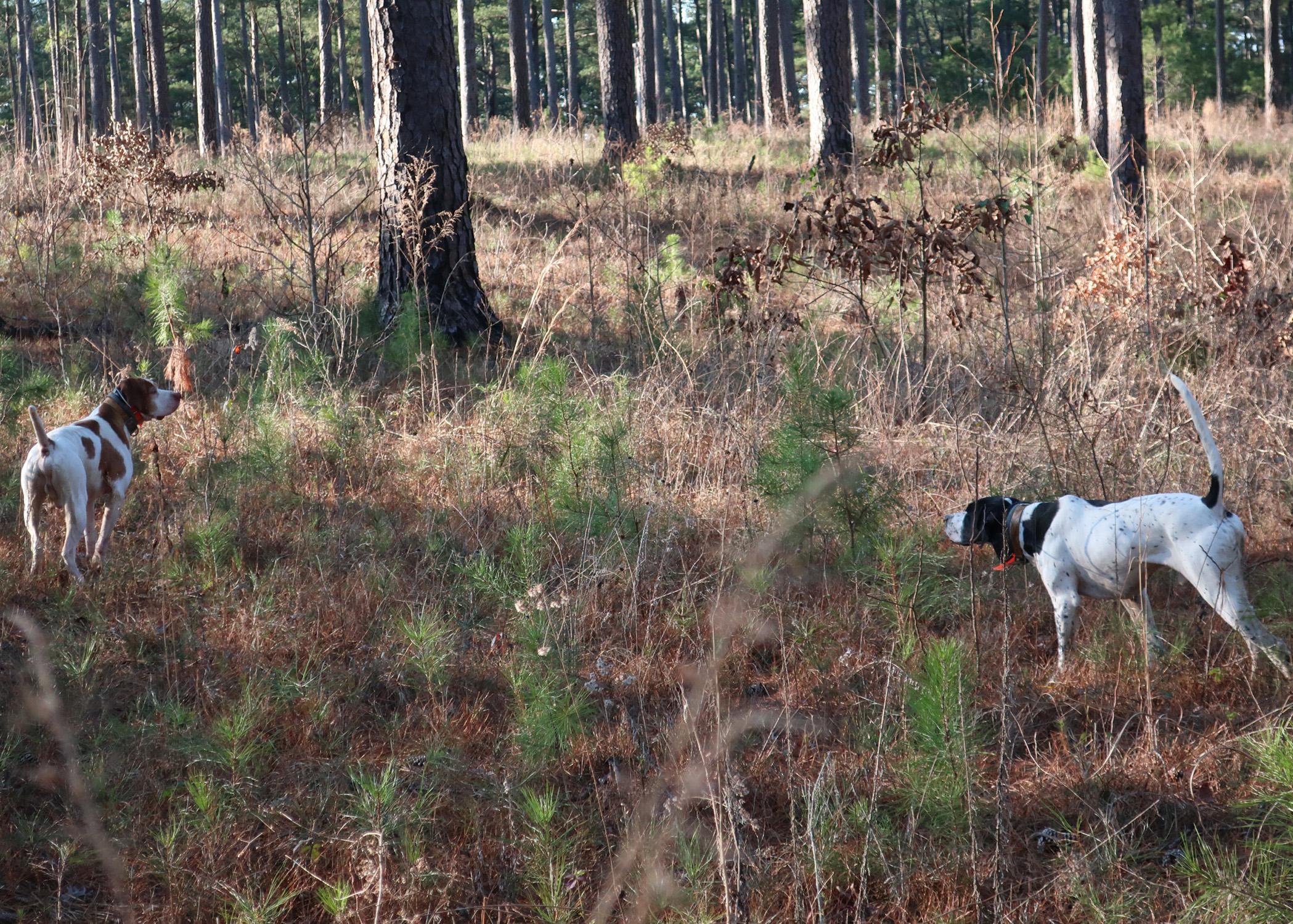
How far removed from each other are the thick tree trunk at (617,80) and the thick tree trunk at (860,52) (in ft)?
45.6

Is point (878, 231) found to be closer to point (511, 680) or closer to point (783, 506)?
point (783, 506)

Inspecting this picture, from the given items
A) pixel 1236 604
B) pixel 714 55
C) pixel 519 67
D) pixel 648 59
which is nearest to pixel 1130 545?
pixel 1236 604

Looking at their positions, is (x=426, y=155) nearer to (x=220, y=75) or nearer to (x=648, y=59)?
(x=648, y=59)

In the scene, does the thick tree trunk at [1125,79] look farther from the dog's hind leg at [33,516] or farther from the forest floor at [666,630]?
the dog's hind leg at [33,516]

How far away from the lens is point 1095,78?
14.6 meters

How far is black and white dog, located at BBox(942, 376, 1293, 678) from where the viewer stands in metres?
3.14

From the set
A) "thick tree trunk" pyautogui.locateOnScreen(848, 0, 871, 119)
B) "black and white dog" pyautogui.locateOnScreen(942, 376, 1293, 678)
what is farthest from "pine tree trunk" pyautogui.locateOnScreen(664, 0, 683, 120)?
"black and white dog" pyautogui.locateOnScreen(942, 376, 1293, 678)

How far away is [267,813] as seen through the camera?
9.06 feet

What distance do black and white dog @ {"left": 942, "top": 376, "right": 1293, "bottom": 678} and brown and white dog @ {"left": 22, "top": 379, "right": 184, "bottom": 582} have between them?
3.26 m

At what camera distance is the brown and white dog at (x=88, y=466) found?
13.2ft

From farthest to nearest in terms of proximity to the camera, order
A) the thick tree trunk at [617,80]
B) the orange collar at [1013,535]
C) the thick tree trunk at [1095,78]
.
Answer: the thick tree trunk at [617,80]
the thick tree trunk at [1095,78]
the orange collar at [1013,535]

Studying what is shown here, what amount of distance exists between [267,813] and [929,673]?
1.74 meters

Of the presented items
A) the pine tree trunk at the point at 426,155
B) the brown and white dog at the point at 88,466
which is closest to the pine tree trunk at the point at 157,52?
the pine tree trunk at the point at 426,155

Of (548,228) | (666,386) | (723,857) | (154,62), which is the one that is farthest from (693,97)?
(723,857)
